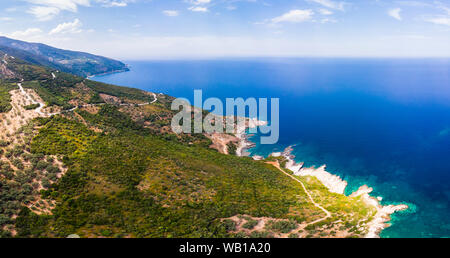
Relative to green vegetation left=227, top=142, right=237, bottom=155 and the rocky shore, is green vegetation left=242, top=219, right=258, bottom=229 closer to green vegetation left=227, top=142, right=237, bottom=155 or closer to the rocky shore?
the rocky shore

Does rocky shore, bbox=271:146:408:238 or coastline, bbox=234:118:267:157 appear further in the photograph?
coastline, bbox=234:118:267:157

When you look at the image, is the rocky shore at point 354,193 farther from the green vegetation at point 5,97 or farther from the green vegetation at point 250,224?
the green vegetation at point 5,97

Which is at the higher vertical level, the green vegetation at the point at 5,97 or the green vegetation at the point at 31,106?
the green vegetation at the point at 5,97

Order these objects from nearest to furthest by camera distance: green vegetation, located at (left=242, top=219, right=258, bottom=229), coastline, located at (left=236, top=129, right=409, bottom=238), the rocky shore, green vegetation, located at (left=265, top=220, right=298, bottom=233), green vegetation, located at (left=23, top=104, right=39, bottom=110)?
1. green vegetation, located at (left=265, top=220, right=298, bottom=233)
2. green vegetation, located at (left=242, top=219, right=258, bottom=229)
3. the rocky shore
4. coastline, located at (left=236, top=129, right=409, bottom=238)
5. green vegetation, located at (left=23, top=104, right=39, bottom=110)

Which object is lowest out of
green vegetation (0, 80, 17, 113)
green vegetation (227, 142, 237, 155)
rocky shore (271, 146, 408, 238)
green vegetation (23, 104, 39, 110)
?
rocky shore (271, 146, 408, 238)

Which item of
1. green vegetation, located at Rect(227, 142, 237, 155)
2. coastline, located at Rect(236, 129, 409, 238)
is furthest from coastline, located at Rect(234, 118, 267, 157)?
green vegetation, located at Rect(227, 142, 237, 155)

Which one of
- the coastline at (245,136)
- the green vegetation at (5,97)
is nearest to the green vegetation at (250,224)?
the coastline at (245,136)

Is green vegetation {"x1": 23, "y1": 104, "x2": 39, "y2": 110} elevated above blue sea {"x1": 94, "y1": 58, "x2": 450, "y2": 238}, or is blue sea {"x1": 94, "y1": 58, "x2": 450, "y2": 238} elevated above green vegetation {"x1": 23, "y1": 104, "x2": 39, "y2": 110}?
green vegetation {"x1": 23, "y1": 104, "x2": 39, "y2": 110}
